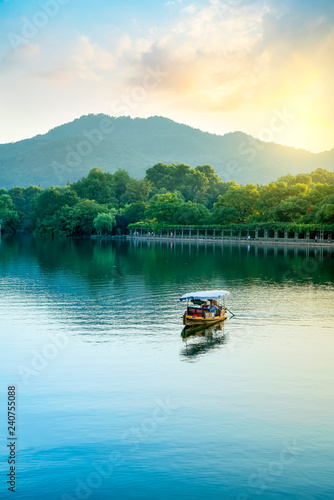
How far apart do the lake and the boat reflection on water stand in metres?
0.11

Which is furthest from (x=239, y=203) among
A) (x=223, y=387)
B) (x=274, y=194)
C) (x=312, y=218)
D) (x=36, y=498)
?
(x=36, y=498)

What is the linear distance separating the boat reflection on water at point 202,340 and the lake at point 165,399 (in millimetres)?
108

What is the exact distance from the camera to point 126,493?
43.7 ft

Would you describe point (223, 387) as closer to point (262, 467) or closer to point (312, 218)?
point (262, 467)

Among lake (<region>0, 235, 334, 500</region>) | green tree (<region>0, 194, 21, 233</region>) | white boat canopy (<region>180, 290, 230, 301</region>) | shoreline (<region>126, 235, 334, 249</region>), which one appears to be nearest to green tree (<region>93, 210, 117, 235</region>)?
shoreline (<region>126, 235, 334, 249</region>)

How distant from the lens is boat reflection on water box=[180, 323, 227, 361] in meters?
25.7

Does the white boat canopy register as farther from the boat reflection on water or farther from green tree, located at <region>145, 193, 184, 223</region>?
green tree, located at <region>145, 193, 184, 223</region>

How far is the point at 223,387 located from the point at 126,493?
26.3ft

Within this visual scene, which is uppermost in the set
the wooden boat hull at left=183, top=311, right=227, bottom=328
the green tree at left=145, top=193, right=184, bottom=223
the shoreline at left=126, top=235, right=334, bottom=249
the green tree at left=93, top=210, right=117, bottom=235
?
the green tree at left=145, top=193, right=184, bottom=223

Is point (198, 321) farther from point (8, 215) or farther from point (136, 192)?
point (136, 192)

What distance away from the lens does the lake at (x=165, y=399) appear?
45.6ft

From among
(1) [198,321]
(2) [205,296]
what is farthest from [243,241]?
(1) [198,321]

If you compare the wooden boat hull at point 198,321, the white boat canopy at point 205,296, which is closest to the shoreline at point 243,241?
the white boat canopy at point 205,296

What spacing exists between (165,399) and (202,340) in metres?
9.38
